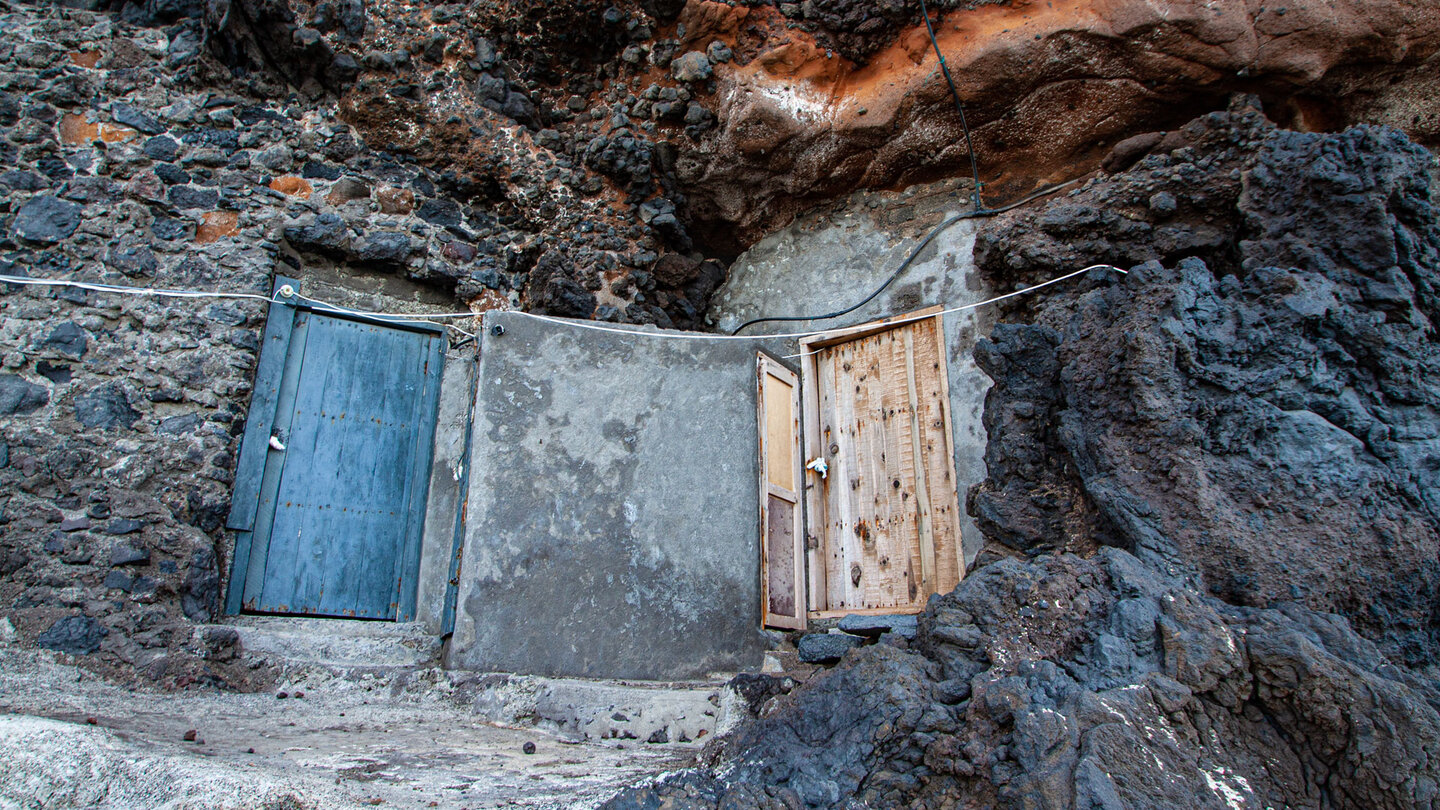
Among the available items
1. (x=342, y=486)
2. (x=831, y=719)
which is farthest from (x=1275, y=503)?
(x=342, y=486)

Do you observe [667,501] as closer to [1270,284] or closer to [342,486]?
[342,486]

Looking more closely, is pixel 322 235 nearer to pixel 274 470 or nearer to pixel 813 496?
pixel 274 470

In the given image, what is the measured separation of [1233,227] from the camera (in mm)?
3957

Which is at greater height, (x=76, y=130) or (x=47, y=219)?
(x=76, y=130)

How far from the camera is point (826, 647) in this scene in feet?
12.2

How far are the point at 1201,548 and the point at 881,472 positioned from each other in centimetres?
231

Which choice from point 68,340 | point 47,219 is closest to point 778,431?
point 68,340

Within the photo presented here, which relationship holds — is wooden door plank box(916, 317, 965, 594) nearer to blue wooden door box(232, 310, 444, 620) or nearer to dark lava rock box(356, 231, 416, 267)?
blue wooden door box(232, 310, 444, 620)

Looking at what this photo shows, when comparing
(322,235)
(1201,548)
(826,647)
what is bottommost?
(826,647)

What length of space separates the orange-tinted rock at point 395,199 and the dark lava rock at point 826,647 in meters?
3.75

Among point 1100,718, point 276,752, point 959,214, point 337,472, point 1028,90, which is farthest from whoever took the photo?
point 959,214

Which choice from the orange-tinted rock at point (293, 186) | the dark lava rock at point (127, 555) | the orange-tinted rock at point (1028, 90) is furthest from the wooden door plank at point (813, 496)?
the dark lava rock at point (127, 555)

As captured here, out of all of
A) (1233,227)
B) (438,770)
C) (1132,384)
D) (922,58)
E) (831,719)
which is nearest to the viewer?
(831,719)

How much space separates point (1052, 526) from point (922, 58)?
127 inches
